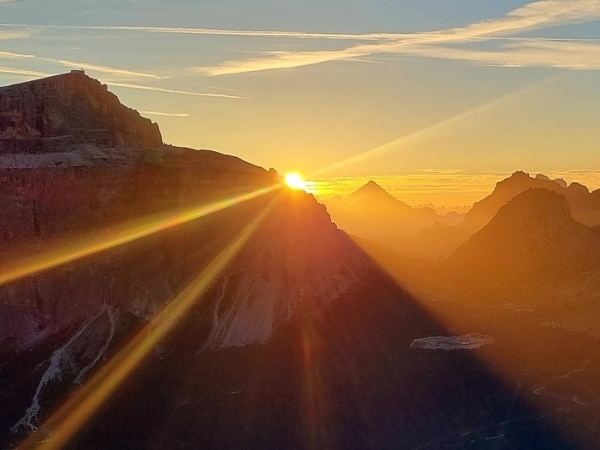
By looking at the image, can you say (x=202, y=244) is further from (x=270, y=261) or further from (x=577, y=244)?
(x=577, y=244)

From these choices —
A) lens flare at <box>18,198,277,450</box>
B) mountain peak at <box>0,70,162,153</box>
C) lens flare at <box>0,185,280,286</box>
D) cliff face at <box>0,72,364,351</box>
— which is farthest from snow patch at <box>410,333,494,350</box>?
mountain peak at <box>0,70,162,153</box>

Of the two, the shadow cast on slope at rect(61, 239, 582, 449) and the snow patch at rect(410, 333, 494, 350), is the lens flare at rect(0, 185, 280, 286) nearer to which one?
the shadow cast on slope at rect(61, 239, 582, 449)

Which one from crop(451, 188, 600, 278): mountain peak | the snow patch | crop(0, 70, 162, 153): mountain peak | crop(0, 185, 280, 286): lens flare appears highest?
crop(0, 70, 162, 153): mountain peak

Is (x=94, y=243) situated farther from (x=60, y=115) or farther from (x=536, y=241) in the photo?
(x=536, y=241)

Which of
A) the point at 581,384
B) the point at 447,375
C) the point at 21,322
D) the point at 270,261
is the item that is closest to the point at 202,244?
the point at 270,261

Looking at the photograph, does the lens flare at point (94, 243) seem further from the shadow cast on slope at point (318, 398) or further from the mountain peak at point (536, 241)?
the mountain peak at point (536, 241)

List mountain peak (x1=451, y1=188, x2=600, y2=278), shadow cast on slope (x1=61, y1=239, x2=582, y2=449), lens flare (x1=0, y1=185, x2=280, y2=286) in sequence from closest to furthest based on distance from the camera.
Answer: shadow cast on slope (x1=61, y1=239, x2=582, y2=449) → lens flare (x1=0, y1=185, x2=280, y2=286) → mountain peak (x1=451, y1=188, x2=600, y2=278)

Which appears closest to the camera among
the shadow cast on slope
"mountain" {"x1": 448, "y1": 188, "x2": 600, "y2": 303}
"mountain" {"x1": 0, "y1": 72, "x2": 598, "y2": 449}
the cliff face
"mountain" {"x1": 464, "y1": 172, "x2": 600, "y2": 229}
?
the shadow cast on slope
